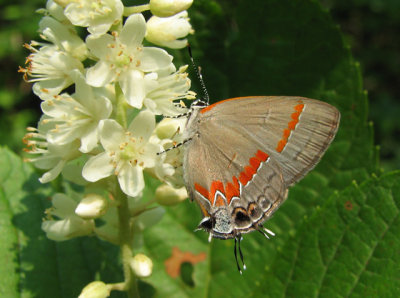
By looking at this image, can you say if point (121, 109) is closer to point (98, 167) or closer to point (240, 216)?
point (98, 167)

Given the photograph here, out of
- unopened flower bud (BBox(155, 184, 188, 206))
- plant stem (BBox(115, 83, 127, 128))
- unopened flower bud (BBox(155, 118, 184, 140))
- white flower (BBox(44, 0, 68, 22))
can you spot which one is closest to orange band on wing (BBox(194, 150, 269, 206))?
unopened flower bud (BBox(155, 184, 188, 206))

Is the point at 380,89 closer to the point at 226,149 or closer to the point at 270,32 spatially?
the point at 270,32

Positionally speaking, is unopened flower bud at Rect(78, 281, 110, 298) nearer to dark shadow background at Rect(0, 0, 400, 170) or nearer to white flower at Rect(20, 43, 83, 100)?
white flower at Rect(20, 43, 83, 100)

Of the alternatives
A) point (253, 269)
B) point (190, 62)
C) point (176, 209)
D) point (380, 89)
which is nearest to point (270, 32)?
point (190, 62)

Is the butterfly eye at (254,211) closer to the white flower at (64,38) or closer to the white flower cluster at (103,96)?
the white flower cluster at (103,96)

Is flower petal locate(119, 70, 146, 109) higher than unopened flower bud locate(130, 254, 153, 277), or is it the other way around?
flower petal locate(119, 70, 146, 109)

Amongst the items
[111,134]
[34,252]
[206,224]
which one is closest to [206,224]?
[206,224]
